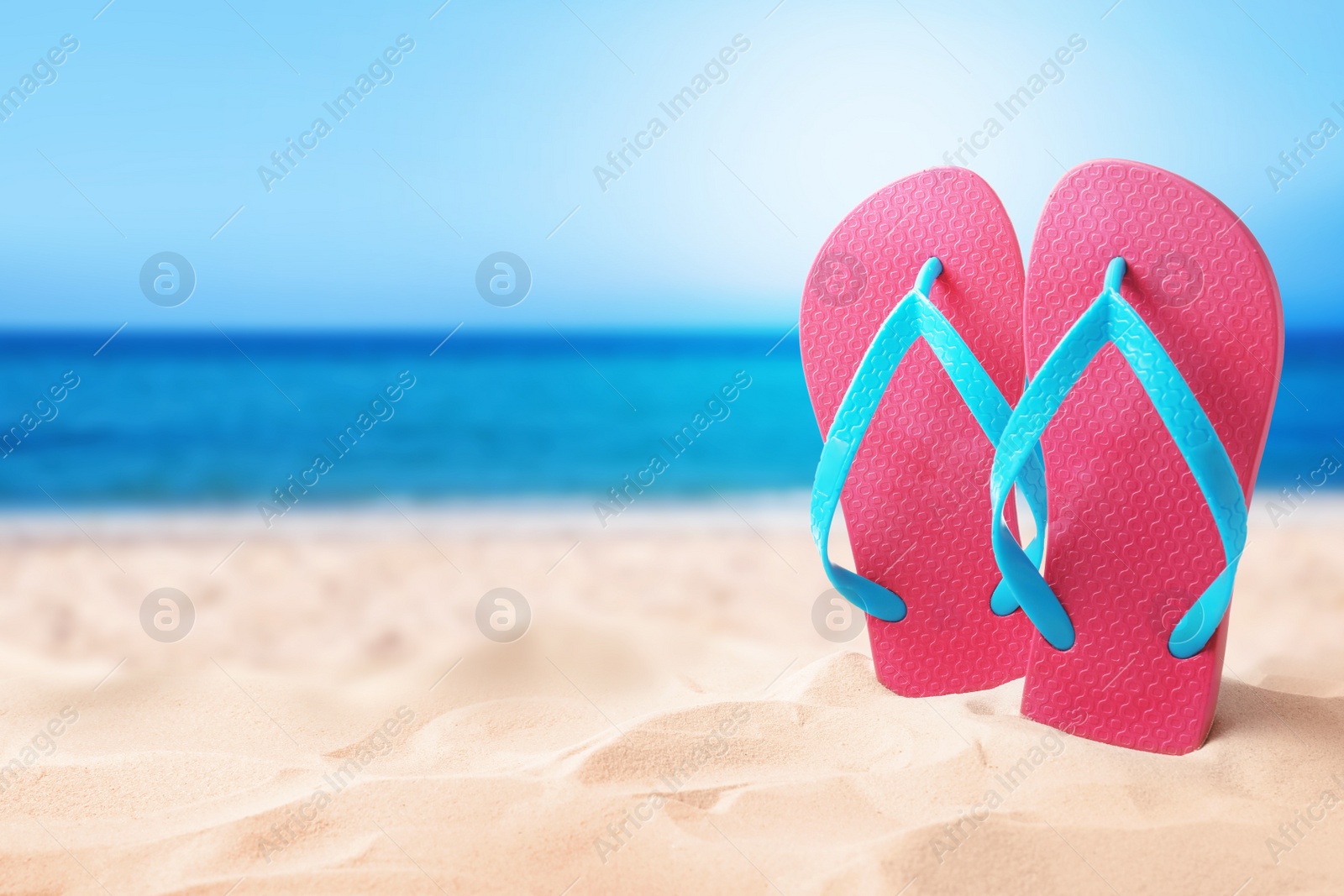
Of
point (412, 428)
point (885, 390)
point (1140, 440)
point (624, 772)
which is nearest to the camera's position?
point (624, 772)

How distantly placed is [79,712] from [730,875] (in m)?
1.24

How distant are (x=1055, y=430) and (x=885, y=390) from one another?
0.88 ft

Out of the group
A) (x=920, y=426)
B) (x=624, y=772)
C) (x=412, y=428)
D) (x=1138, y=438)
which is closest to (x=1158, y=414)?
(x=1138, y=438)

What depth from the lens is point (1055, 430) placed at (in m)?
1.48

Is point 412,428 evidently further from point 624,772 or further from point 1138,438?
point 1138,438

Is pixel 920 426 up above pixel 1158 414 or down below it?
below

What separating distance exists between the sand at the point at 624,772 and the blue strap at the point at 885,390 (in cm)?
30

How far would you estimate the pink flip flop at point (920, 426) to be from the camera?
5.12 feet

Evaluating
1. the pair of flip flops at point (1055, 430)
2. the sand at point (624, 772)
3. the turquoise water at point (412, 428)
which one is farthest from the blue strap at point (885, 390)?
the turquoise water at point (412, 428)

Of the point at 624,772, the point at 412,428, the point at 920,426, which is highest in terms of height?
the point at 920,426

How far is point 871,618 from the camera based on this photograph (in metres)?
1.70

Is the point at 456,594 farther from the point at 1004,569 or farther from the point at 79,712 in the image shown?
the point at 1004,569

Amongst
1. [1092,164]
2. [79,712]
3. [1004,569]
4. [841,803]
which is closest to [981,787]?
[841,803]

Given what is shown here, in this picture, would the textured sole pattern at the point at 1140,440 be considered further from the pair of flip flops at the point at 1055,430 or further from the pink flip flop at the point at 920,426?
the pink flip flop at the point at 920,426
